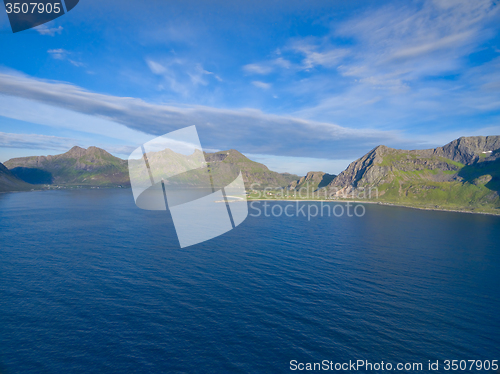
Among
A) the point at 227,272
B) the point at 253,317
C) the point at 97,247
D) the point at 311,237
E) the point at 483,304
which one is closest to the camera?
the point at 253,317

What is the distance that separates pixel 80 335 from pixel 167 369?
1858 cm

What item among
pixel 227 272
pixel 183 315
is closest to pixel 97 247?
pixel 227 272

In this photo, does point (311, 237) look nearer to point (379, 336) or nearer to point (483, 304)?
point (483, 304)

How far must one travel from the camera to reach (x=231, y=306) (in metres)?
52.8

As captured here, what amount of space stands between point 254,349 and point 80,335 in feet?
101

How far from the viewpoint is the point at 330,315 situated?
5028 cm

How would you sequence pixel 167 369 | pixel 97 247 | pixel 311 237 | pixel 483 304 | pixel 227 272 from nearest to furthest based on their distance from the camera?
pixel 167 369
pixel 483 304
pixel 227 272
pixel 97 247
pixel 311 237

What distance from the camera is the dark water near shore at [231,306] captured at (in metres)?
38.8

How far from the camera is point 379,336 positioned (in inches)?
1741

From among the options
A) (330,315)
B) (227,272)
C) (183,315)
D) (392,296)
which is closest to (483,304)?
(392,296)

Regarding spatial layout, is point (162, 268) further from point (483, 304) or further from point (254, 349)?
point (483, 304)

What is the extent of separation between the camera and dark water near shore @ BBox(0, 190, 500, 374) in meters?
38.8

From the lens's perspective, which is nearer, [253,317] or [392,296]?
[253,317]

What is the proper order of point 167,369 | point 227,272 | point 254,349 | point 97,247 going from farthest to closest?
point 97,247, point 227,272, point 254,349, point 167,369
